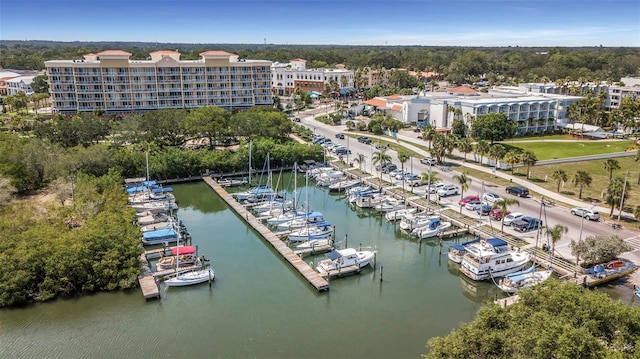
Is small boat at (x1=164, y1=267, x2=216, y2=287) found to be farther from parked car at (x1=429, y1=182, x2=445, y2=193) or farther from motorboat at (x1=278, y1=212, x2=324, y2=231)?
parked car at (x1=429, y1=182, x2=445, y2=193)

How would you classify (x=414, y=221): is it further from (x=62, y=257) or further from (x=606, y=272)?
(x=62, y=257)

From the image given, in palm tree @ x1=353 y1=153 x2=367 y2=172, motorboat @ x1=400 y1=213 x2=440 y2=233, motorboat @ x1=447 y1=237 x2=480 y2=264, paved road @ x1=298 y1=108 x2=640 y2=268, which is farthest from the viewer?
palm tree @ x1=353 y1=153 x2=367 y2=172

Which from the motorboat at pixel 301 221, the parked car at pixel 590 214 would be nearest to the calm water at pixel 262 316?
the motorboat at pixel 301 221

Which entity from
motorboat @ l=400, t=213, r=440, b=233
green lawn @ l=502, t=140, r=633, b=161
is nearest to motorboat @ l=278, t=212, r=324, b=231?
motorboat @ l=400, t=213, r=440, b=233

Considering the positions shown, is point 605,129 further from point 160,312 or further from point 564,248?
point 160,312

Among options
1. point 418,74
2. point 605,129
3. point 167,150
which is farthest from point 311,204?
point 418,74

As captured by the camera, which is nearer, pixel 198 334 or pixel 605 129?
pixel 198 334
